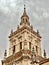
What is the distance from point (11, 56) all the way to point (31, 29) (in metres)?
9.14

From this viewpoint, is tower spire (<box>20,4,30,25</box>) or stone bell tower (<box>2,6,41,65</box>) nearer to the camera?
stone bell tower (<box>2,6,41,65</box>)

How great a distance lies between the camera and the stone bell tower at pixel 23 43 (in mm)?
55656

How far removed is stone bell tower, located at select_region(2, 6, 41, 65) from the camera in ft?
183

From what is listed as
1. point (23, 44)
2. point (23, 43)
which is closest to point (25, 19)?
point (23, 43)

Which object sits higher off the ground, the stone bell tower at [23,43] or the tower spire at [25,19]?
the tower spire at [25,19]

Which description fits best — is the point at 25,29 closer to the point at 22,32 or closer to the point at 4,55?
the point at 22,32

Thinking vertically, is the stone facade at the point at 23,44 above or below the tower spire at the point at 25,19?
below

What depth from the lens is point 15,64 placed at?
2211 inches

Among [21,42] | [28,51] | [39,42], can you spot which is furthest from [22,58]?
[39,42]

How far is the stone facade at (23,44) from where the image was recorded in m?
55.6

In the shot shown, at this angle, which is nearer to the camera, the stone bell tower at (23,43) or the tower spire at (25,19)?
the stone bell tower at (23,43)

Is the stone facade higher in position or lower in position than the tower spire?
lower

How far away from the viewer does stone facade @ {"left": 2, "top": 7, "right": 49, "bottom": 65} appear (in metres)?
55.6

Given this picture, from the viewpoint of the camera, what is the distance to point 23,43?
58.8 m
